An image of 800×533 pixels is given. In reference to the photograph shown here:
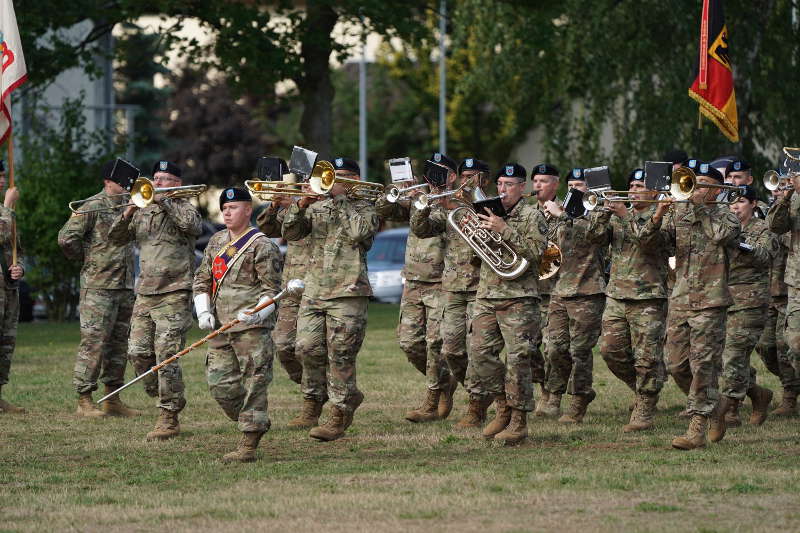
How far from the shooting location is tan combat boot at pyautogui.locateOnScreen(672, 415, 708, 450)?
1145cm

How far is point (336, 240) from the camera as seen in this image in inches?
485

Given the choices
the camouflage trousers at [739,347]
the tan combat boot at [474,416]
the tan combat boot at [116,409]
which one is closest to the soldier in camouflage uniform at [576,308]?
the tan combat boot at [474,416]

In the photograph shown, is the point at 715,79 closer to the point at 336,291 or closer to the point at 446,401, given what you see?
the point at 446,401

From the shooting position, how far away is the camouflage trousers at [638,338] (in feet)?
42.1

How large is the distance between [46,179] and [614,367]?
1663cm

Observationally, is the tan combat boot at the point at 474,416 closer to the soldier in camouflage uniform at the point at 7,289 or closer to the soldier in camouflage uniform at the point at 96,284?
the soldier in camouflage uniform at the point at 96,284

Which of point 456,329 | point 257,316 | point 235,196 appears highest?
point 235,196

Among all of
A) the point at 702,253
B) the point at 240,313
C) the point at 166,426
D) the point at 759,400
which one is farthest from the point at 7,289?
the point at 759,400

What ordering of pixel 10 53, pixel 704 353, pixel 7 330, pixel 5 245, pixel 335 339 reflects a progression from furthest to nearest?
pixel 10 53 → pixel 7 330 → pixel 5 245 → pixel 335 339 → pixel 704 353

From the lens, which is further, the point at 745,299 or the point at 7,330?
the point at 7,330

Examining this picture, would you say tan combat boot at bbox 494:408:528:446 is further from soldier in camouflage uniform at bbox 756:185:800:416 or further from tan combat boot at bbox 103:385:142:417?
tan combat boot at bbox 103:385:142:417

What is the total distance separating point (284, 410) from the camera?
14.5 metres

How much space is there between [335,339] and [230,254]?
1.31m

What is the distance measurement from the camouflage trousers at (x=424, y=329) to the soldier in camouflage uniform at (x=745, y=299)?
2681 millimetres
